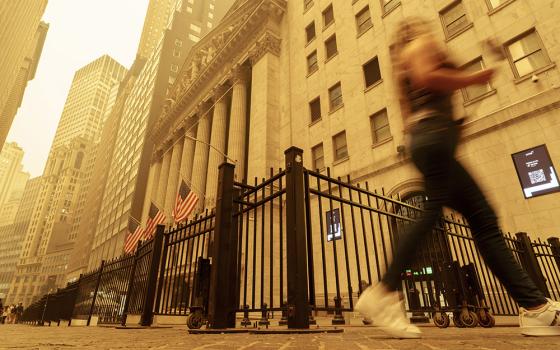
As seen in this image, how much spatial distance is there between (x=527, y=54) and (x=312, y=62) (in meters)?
12.9

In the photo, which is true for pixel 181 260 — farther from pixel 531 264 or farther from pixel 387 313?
pixel 531 264

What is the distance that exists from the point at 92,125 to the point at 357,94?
16370 cm

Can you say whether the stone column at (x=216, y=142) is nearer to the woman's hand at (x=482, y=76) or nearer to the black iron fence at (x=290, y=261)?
the black iron fence at (x=290, y=261)

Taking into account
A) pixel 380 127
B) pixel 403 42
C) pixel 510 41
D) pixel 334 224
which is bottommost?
pixel 334 224

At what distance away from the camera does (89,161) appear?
116 metres

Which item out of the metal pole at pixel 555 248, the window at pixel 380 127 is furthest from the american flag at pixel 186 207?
the metal pole at pixel 555 248

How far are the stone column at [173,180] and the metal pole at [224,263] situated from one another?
29418mm

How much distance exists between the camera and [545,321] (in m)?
2.24

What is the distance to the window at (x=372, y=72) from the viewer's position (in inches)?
654

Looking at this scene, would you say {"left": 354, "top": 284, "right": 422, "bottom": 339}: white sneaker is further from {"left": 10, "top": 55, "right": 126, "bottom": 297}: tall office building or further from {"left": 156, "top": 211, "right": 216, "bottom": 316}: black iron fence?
{"left": 10, "top": 55, "right": 126, "bottom": 297}: tall office building

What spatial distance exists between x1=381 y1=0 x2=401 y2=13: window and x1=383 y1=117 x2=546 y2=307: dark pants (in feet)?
55.6

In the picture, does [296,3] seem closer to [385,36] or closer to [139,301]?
[385,36]

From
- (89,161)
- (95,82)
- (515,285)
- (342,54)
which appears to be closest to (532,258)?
(515,285)

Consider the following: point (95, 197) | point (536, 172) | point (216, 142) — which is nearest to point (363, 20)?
point (536, 172)
